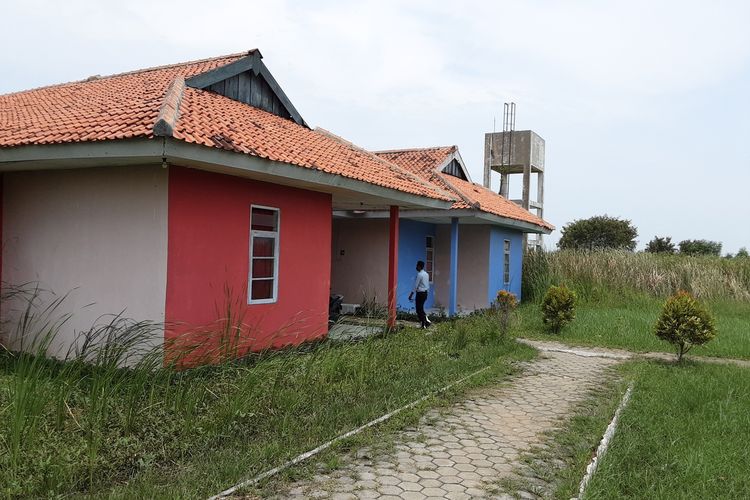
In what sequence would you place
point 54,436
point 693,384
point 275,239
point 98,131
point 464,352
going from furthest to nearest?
point 464,352 → point 275,239 → point 693,384 → point 98,131 → point 54,436

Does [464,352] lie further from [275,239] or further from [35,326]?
[35,326]

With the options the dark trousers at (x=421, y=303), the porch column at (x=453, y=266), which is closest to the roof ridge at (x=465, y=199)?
the porch column at (x=453, y=266)

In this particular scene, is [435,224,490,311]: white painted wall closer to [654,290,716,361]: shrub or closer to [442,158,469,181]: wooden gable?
[442,158,469,181]: wooden gable

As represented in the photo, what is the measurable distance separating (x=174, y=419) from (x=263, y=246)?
13.9 feet

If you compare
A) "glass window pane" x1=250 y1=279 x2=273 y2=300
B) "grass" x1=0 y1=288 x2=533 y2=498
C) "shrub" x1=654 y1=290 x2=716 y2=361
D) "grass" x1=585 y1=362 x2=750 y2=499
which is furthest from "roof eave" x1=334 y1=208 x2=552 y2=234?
"grass" x1=0 y1=288 x2=533 y2=498

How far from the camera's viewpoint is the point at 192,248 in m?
→ 7.79

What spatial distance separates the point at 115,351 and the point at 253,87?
22.6 feet

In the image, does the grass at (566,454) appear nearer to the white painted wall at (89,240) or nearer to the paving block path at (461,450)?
the paving block path at (461,450)

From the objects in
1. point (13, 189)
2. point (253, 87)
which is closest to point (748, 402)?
point (253, 87)

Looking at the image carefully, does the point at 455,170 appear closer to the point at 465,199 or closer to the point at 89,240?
the point at 465,199

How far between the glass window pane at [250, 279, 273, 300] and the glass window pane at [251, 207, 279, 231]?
0.84 m

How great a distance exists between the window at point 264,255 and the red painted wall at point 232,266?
119 mm

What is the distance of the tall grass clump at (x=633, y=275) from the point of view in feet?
66.0

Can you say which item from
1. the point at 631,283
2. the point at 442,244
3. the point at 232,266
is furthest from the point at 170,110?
the point at 631,283
